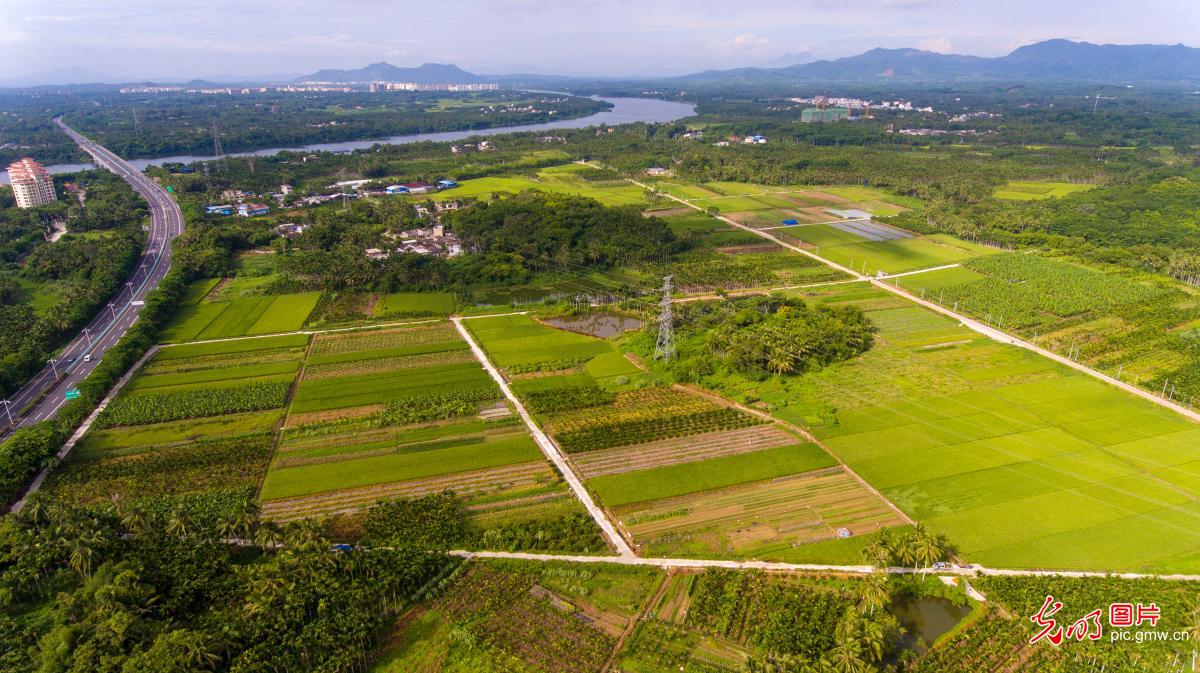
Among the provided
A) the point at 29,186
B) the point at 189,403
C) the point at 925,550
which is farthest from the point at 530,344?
the point at 29,186

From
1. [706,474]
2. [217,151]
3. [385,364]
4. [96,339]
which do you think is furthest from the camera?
[217,151]

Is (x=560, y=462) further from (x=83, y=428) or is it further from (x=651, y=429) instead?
(x=83, y=428)

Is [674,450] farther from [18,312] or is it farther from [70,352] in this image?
[18,312]

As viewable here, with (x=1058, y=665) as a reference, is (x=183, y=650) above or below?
above

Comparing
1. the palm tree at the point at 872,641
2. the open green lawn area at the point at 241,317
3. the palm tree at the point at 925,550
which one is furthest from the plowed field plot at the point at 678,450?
the open green lawn area at the point at 241,317

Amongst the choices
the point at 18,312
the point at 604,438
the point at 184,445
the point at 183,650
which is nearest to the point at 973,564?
the point at 604,438

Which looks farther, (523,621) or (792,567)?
(792,567)

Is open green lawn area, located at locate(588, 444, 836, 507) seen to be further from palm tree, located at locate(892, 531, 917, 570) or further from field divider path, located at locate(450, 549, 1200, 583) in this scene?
palm tree, located at locate(892, 531, 917, 570)
